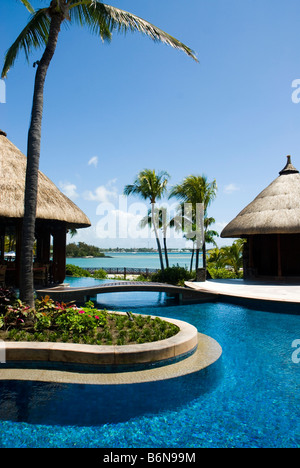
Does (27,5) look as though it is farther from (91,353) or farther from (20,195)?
(91,353)

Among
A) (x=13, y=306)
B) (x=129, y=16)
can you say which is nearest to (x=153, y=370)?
(x=13, y=306)

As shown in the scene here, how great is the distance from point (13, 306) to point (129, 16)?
22.2 ft

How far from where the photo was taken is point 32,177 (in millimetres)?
5934

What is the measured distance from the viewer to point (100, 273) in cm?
2181

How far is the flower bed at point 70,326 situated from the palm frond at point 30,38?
5857 mm

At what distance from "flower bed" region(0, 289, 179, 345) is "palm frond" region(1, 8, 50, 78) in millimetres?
5857

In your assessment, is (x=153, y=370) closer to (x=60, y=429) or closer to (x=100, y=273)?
(x=60, y=429)

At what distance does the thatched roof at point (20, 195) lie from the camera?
405 inches

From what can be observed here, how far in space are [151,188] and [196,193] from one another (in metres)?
3.05

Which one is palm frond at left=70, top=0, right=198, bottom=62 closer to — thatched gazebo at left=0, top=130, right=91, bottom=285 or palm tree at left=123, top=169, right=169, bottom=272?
thatched gazebo at left=0, top=130, right=91, bottom=285

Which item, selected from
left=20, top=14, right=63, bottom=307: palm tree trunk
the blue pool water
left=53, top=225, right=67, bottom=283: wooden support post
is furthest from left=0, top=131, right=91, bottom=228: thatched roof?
the blue pool water

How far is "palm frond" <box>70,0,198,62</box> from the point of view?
6.70 m
